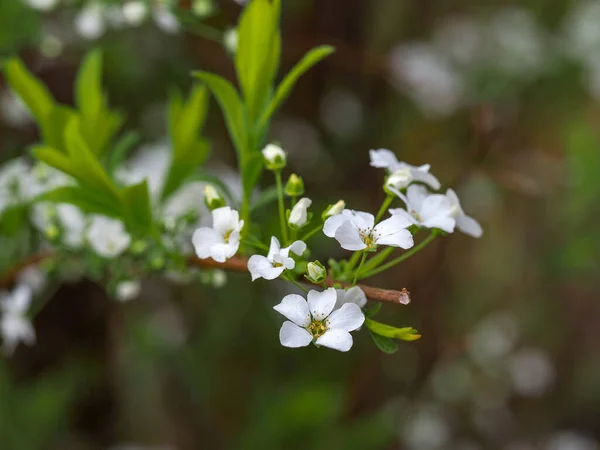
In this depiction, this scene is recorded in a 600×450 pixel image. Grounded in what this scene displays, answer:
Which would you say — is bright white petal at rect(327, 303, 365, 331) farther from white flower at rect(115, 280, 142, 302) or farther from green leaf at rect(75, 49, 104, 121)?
green leaf at rect(75, 49, 104, 121)

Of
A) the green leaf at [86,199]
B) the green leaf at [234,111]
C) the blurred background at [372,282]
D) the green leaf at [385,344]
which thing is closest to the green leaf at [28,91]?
the green leaf at [86,199]

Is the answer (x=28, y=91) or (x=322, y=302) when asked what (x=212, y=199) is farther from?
(x=28, y=91)

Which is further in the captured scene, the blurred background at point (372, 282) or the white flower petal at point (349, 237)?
the blurred background at point (372, 282)

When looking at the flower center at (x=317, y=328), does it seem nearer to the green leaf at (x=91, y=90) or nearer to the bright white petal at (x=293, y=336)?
the bright white petal at (x=293, y=336)

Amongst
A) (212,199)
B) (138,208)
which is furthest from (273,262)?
(138,208)

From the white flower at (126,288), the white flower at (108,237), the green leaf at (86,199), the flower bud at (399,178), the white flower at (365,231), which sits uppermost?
the flower bud at (399,178)

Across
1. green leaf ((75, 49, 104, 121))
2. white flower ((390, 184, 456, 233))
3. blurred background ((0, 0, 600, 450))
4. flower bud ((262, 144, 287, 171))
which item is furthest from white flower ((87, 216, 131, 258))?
blurred background ((0, 0, 600, 450))

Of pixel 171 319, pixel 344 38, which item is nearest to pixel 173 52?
pixel 344 38
